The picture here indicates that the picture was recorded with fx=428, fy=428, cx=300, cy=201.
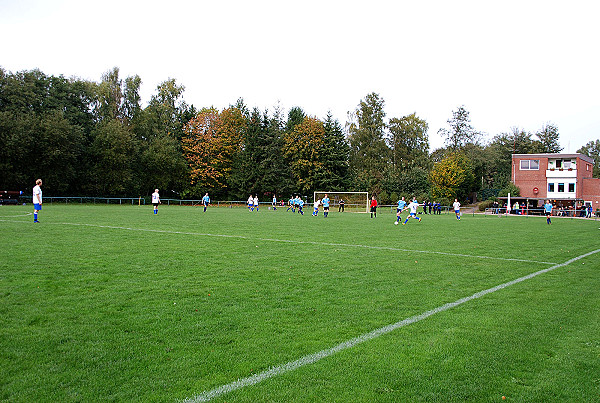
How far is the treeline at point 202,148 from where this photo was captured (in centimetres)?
4944

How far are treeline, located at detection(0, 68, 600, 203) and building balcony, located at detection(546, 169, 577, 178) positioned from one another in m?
5.92

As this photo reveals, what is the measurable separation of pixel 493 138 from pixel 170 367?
101067mm

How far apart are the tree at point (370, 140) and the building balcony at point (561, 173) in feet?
78.5

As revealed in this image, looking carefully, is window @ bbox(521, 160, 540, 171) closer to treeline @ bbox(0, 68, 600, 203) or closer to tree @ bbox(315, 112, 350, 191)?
treeline @ bbox(0, 68, 600, 203)

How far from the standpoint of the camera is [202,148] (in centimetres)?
6362

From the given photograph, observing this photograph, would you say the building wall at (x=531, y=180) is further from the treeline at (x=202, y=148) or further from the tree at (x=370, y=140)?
the tree at (x=370, y=140)

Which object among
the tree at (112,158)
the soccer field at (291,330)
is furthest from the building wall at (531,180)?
the soccer field at (291,330)

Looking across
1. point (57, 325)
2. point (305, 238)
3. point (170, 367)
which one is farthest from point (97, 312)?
point (305, 238)

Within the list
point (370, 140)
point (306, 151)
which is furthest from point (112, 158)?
point (370, 140)

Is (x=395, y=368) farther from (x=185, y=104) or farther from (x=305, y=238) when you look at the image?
(x=185, y=104)

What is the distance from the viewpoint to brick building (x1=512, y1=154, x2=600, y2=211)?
60.5 metres

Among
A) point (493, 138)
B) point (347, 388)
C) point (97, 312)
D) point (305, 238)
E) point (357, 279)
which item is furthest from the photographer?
point (493, 138)

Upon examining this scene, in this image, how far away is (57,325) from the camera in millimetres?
4980

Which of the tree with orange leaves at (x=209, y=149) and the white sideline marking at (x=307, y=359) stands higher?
the tree with orange leaves at (x=209, y=149)
